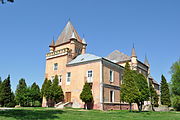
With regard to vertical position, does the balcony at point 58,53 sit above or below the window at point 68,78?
above

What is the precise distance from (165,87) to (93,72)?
90.1 feet

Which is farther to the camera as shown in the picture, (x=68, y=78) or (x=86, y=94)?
(x=68, y=78)

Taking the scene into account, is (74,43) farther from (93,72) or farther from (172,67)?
(172,67)

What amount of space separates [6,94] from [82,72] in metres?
17.6

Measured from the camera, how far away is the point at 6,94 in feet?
121

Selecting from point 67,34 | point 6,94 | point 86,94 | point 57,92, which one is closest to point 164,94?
point 86,94

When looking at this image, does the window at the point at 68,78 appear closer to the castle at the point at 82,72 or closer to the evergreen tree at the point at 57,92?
the castle at the point at 82,72

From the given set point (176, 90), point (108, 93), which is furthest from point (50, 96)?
point (176, 90)

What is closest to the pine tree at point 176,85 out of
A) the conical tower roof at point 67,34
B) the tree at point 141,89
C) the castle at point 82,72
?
the castle at point 82,72

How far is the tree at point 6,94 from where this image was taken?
120 ft

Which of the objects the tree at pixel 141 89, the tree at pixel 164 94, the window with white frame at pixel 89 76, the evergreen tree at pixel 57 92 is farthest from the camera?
the tree at pixel 164 94

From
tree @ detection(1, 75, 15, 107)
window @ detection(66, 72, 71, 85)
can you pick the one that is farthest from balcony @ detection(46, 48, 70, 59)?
tree @ detection(1, 75, 15, 107)

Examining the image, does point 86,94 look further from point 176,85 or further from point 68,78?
point 176,85

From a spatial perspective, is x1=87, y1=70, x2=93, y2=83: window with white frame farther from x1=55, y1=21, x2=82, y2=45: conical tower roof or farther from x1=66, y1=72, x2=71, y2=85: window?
x1=55, y1=21, x2=82, y2=45: conical tower roof
